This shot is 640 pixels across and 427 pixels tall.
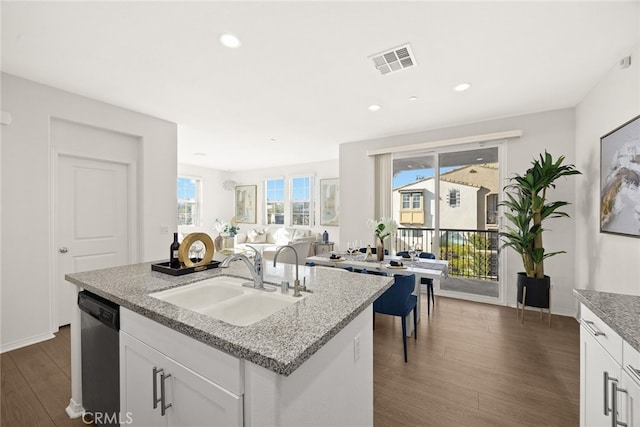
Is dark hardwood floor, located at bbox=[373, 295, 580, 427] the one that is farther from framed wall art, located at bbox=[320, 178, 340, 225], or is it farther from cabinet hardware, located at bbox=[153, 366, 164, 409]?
framed wall art, located at bbox=[320, 178, 340, 225]

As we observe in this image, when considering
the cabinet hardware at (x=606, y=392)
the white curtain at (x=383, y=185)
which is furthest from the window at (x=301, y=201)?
the cabinet hardware at (x=606, y=392)

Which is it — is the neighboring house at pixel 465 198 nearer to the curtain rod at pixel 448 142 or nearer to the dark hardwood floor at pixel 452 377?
the curtain rod at pixel 448 142

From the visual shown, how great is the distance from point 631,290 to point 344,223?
3.56m

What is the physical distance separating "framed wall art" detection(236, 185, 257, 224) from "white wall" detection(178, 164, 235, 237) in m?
0.24

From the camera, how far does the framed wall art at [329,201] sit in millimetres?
6660

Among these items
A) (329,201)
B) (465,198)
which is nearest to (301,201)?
(329,201)

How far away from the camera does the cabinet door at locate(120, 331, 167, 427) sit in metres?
1.16

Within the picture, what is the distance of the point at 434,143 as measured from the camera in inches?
161

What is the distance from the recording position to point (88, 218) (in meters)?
3.24

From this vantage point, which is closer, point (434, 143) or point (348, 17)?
point (348, 17)

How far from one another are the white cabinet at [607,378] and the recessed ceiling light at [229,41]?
2.76 metres

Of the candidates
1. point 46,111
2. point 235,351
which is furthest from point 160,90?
point 235,351

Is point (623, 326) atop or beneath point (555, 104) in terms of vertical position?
beneath

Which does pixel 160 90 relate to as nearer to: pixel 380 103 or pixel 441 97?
pixel 380 103
